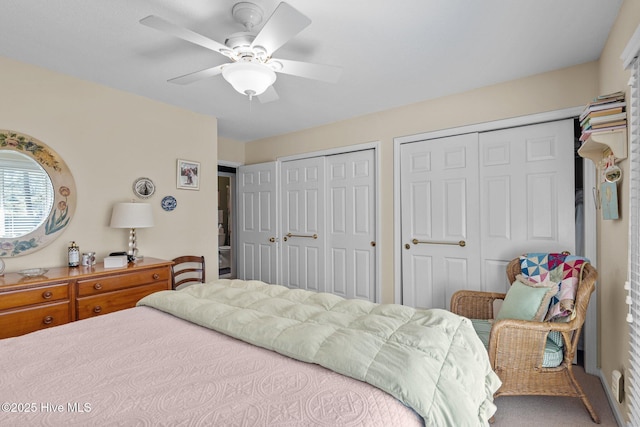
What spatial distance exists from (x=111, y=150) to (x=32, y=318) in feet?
5.05

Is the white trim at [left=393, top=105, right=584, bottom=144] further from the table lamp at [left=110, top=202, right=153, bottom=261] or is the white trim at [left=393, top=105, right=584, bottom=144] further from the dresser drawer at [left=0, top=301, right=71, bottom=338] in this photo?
the dresser drawer at [left=0, top=301, right=71, bottom=338]

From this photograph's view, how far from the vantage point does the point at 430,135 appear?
3217 mm

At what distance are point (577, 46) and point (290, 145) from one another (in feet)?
10.3

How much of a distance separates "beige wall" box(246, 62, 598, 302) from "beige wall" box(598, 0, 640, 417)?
23 cm

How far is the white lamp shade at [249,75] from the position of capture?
1759mm

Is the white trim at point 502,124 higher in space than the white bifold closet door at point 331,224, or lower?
higher

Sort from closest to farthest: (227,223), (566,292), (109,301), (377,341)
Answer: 1. (377,341)
2. (566,292)
3. (109,301)
4. (227,223)

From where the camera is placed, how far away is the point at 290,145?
4.38 meters

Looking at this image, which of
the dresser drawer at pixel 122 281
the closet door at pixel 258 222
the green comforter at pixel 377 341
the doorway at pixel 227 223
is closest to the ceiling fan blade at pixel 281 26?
the green comforter at pixel 377 341

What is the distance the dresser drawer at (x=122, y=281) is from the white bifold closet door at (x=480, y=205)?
243 cm

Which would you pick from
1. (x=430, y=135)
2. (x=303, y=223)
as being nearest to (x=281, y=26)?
(x=430, y=135)

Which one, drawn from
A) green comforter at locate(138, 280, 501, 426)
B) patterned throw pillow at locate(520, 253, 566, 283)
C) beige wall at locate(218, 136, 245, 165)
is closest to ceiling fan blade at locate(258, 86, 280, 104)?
green comforter at locate(138, 280, 501, 426)

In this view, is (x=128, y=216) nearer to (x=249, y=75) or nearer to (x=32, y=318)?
(x=32, y=318)

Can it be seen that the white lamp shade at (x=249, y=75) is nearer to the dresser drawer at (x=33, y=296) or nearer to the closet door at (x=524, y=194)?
the dresser drawer at (x=33, y=296)
